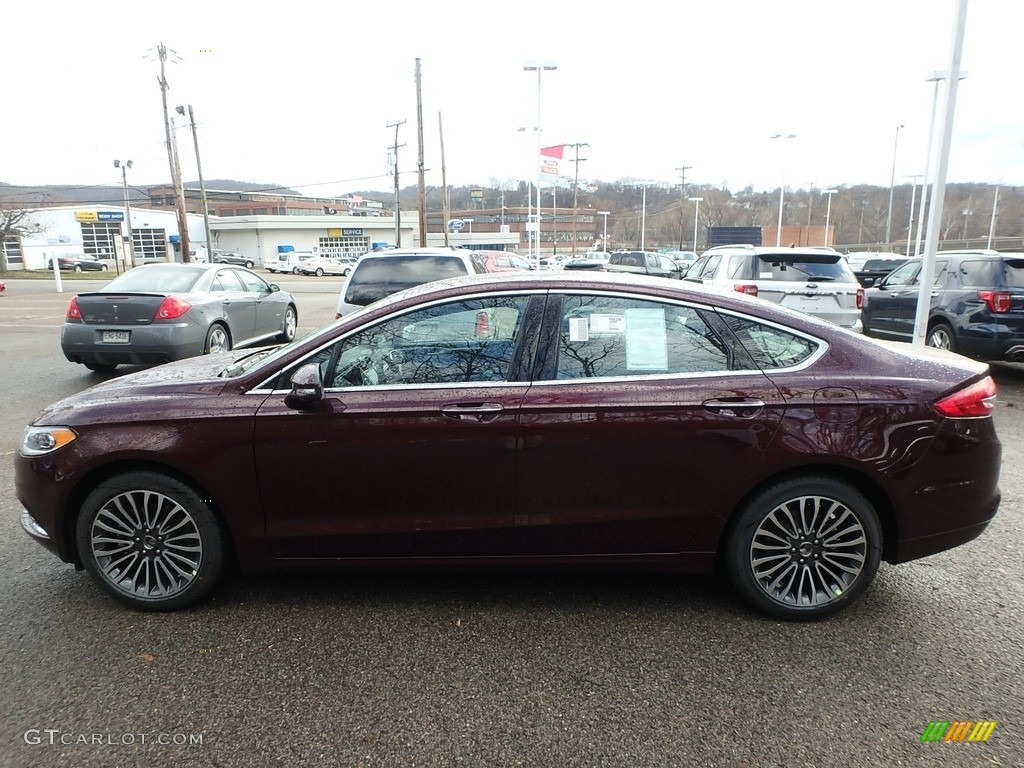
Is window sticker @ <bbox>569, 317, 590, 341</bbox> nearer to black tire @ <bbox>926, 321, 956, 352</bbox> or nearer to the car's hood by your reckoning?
the car's hood

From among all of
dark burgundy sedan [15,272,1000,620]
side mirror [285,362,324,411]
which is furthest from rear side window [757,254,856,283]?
side mirror [285,362,324,411]

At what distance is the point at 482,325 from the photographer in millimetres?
3355

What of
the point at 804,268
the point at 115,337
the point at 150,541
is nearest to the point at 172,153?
the point at 115,337

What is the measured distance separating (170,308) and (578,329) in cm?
734

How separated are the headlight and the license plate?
20.0 ft

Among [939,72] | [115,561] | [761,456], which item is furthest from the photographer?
[939,72]

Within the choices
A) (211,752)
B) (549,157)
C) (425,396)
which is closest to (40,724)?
(211,752)

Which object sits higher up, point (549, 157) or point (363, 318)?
point (549, 157)

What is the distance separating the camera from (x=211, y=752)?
7.94ft

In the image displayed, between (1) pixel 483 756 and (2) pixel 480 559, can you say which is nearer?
(1) pixel 483 756

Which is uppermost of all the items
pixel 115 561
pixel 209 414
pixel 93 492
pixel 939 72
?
pixel 939 72

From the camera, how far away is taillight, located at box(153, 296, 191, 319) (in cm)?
879

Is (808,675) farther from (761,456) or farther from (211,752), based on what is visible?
(211,752)

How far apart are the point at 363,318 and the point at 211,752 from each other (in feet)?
6.27
